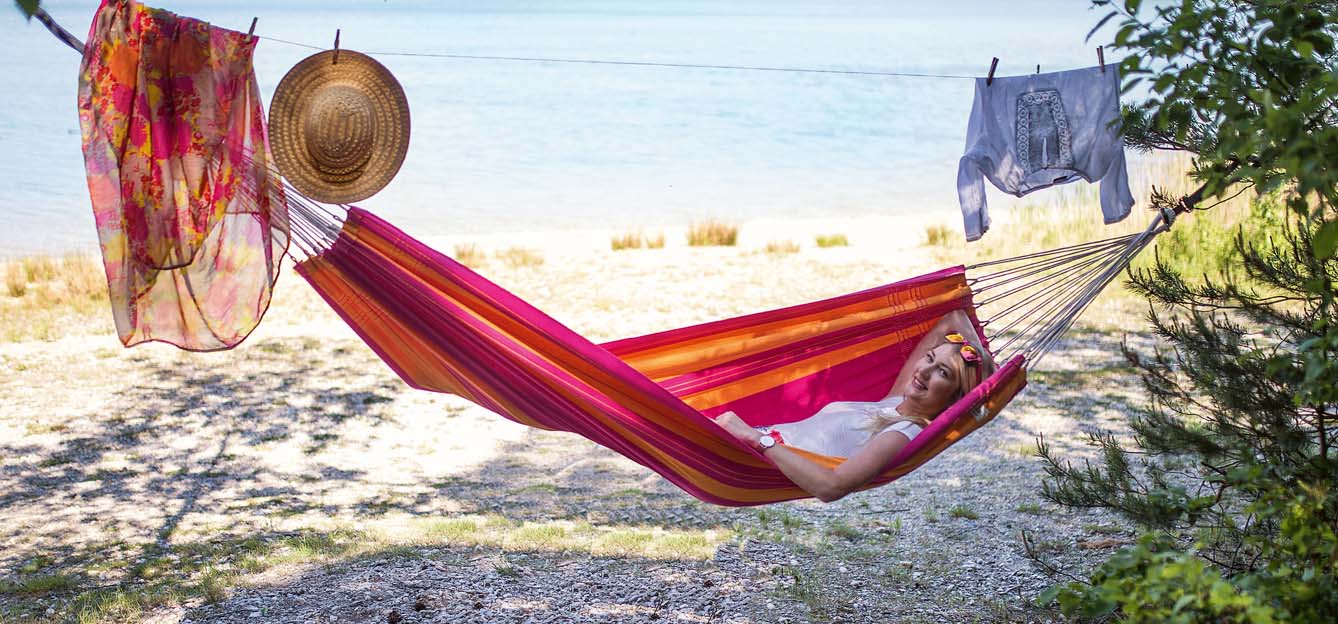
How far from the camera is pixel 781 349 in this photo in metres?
2.79

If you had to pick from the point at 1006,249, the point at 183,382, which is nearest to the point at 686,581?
the point at 183,382

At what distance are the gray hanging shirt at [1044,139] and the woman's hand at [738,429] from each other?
0.79 meters

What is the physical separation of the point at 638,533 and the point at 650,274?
327cm

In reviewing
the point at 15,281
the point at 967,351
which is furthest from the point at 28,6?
the point at 15,281

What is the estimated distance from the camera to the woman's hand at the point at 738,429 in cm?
246

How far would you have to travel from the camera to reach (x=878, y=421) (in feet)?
8.66

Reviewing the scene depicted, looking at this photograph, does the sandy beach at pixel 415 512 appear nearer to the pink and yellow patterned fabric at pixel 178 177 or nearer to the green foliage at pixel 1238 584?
the pink and yellow patterned fabric at pixel 178 177

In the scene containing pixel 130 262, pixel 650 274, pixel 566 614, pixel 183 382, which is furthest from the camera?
pixel 650 274

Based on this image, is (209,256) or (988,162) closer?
(209,256)

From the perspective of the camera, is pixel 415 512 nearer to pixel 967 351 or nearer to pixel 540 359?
pixel 540 359

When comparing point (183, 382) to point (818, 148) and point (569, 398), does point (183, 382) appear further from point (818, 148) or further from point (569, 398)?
point (818, 148)

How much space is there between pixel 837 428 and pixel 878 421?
10cm

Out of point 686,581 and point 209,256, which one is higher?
point 209,256

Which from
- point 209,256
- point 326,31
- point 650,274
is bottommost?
point 650,274
